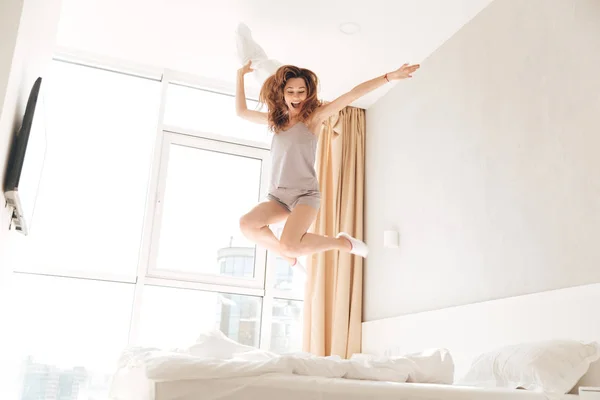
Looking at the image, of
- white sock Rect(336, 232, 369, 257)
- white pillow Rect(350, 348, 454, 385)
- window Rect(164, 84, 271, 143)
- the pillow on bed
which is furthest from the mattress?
window Rect(164, 84, 271, 143)

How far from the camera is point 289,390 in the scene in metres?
1.71

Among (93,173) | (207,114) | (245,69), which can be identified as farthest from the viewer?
(207,114)

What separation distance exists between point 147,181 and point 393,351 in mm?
2301

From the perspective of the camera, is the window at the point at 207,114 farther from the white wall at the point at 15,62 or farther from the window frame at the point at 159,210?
the white wall at the point at 15,62

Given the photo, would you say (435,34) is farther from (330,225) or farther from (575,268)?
(575,268)

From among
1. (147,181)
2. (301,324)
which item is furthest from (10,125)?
(301,324)

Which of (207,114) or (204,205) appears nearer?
(204,205)

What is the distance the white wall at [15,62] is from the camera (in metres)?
2.03

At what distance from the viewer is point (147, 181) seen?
4504 millimetres

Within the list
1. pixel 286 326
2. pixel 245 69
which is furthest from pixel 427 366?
pixel 286 326

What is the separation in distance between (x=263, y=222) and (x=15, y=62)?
1.52 metres

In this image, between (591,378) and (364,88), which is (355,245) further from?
(591,378)

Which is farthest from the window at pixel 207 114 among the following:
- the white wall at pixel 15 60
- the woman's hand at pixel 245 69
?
the white wall at pixel 15 60

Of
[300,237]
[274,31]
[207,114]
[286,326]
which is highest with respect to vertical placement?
[274,31]
